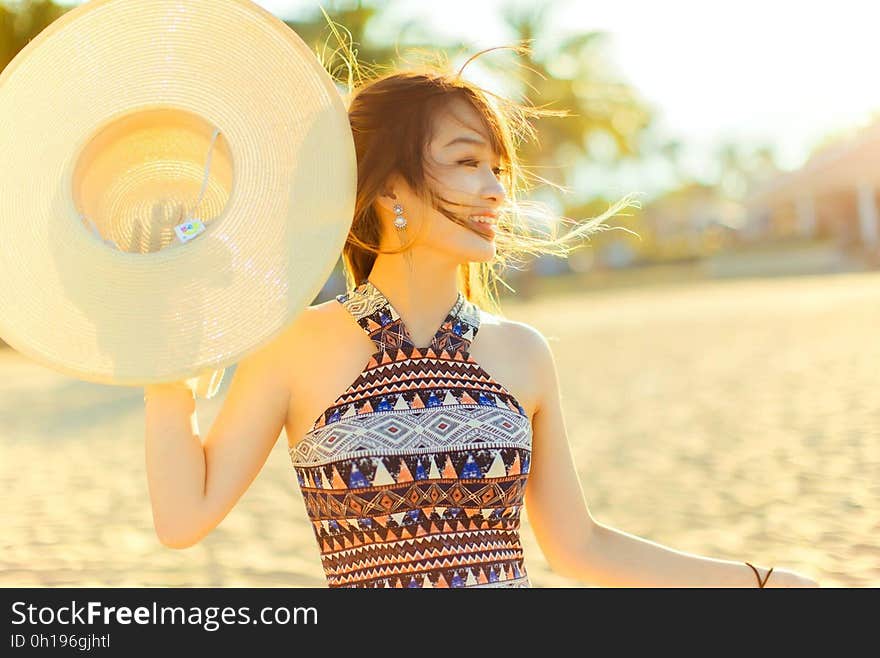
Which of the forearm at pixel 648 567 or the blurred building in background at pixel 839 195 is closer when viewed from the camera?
the forearm at pixel 648 567

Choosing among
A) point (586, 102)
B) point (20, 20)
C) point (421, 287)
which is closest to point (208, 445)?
point (421, 287)

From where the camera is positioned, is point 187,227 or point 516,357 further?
point 516,357

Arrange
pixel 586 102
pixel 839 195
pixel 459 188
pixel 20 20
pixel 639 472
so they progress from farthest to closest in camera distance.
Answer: pixel 839 195, pixel 586 102, pixel 20 20, pixel 639 472, pixel 459 188

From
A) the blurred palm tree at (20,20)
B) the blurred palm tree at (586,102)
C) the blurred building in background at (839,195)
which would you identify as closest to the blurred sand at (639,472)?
the blurred palm tree at (20,20)

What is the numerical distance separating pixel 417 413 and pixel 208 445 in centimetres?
31

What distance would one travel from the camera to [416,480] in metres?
1.74

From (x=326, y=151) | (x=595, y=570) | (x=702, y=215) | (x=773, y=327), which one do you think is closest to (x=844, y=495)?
(x=595, y=570)

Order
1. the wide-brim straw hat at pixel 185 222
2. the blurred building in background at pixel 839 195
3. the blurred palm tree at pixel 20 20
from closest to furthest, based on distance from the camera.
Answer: the wide-brim straw hat at pixel 185 222 < the blurred palm tree at pixel 20 20 < the blurred building in background at pixel 839 195

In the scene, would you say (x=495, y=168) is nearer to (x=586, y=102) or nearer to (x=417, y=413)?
(x=417, y=413)

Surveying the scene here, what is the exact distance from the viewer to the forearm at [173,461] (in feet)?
5.41

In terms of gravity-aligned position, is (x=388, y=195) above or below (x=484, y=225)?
above

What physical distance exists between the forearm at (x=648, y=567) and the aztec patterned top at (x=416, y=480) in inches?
7.3

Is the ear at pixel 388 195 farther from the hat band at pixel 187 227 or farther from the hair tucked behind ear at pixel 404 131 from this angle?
the hat band at pixel 187 227
